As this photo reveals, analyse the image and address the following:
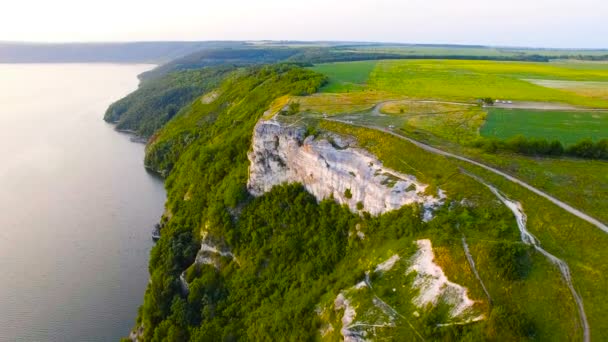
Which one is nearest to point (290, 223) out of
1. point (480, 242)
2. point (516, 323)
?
point (480, 242)

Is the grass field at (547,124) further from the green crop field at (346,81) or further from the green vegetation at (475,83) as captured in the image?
the green crop field at (346,81)

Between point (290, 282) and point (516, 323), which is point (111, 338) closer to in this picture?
point (290, 282)

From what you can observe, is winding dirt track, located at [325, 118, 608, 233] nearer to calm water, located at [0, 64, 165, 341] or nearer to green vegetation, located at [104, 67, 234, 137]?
A: calm water, located at [0, 64, 165, 341]

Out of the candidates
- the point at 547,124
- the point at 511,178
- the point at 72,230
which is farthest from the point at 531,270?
the point at 72,230

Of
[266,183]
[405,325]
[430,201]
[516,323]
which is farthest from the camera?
[266,183]

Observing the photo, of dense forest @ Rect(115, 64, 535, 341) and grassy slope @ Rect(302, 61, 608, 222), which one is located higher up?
grassy slope @ Rect(302, 61, 608, 222)

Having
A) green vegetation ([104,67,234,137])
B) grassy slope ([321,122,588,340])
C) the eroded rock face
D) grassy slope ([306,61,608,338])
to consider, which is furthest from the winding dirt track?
green vegetation ([104,67,234,137])

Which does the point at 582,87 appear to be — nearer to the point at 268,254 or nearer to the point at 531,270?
the point at 531,270
